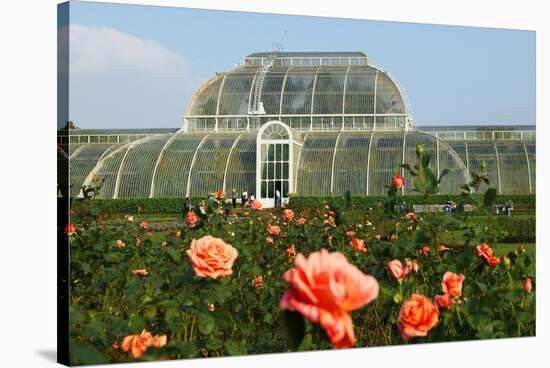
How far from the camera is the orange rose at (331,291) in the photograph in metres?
1.74

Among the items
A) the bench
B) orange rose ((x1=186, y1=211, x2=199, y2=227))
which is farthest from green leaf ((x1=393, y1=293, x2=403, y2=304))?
the bench

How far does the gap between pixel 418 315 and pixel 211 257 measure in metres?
1.35

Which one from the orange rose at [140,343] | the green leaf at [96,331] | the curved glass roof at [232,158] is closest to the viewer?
the orange rose at [140,343]

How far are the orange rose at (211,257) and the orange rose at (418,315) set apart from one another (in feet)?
4.13

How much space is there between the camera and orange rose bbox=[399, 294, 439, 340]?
13.1 feet

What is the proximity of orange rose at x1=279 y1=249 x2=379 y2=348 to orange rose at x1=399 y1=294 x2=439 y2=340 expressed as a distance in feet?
7.52

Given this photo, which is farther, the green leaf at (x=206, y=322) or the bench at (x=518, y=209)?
the bench at (x=518, y=209)

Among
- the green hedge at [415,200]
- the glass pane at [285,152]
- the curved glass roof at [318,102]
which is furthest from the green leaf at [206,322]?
the curved glass roof at [318,102]

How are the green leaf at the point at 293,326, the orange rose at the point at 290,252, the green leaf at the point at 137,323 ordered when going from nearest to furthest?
the green leaf at the point at 293,326 < the green leaf at the point at 137,323 < the orange rose at the point at 290,252

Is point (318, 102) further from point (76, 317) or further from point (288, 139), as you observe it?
point (76, 317)

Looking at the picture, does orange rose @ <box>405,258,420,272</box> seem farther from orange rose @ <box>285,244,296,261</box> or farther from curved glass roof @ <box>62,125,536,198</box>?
curved glass roof @ <box>62,125,536,198</box>

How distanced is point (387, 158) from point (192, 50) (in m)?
11.8

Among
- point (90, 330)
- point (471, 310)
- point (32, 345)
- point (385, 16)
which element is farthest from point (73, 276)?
point (385, 16)

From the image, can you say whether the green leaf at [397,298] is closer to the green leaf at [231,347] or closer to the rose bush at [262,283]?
the rose bush at [262,283]
